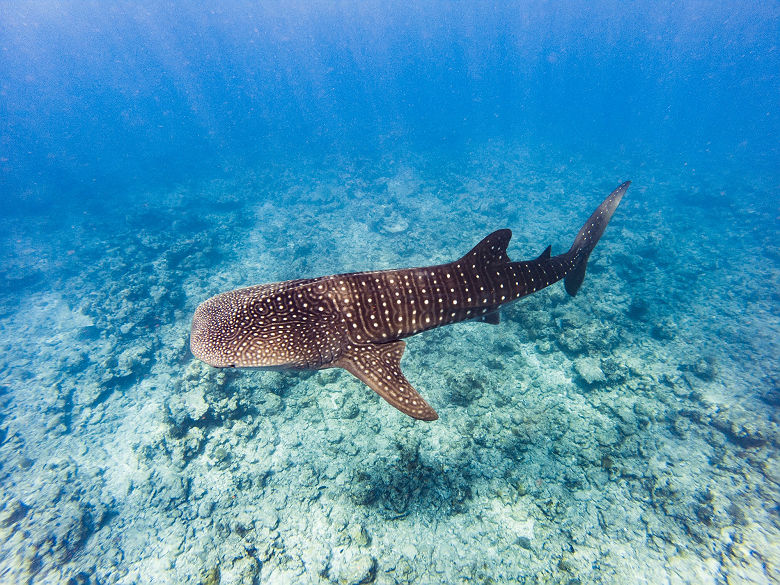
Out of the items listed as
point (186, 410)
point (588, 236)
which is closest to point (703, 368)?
point (588, 236)

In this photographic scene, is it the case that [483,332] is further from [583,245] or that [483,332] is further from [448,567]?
[448,567]

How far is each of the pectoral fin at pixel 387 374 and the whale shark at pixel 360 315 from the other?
15 mm

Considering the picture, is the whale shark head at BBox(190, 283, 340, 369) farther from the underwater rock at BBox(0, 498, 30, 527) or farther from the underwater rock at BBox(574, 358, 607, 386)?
the underwater rock at BBox(0, 498, 30, 527)

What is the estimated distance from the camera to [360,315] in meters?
4.70

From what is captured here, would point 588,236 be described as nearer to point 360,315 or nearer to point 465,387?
point 465,387

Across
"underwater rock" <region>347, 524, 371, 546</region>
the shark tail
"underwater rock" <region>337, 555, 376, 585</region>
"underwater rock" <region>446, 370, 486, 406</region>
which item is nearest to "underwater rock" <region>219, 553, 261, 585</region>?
"underwater rock" <region>337, 555, 376, 585</region>

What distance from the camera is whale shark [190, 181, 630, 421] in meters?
4.19

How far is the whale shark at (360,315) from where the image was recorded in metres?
4.19

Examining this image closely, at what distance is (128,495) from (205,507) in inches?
92.5

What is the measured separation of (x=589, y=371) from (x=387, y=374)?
7091mm

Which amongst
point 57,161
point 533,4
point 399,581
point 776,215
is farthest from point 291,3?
point 399,581

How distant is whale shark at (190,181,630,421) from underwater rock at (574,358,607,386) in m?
4.66

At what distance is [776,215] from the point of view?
21.0 metres

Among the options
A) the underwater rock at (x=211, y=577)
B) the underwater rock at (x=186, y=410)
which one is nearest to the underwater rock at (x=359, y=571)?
the underwater rock at (x=211, y=577)
